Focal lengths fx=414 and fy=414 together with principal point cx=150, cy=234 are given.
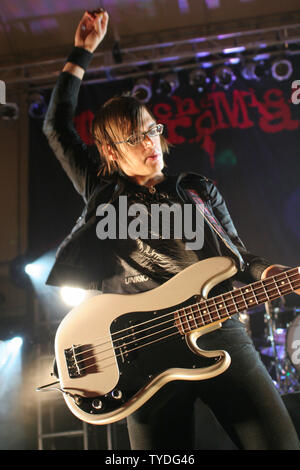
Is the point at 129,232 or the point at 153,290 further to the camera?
the point at 129,232

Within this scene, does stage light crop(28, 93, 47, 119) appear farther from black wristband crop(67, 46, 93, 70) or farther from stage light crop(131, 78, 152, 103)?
black wristband crop(67, 46, 93, 70)

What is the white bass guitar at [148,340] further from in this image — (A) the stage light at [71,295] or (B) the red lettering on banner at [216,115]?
(B) the red lettering on banner at [216,115]

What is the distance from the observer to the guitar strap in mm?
1627

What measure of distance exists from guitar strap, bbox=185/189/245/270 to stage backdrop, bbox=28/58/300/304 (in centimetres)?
280

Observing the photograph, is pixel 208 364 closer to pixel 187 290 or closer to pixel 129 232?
pixel 187 290

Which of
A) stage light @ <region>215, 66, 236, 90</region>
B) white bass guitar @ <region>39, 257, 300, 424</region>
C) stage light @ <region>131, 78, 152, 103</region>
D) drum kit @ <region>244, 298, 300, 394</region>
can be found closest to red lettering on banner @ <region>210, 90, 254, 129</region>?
stage light @ <region>215, 66, 236, 90</region>

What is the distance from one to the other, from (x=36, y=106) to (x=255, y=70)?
2.60 meters

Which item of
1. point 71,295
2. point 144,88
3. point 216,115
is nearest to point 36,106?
point 144,88

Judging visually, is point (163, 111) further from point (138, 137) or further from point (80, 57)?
point (138, 137)

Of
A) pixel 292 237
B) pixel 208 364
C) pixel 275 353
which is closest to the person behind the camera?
pixel 208 364

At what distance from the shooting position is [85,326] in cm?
158

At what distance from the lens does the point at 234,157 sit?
4602 millimetres

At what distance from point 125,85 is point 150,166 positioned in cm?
349
